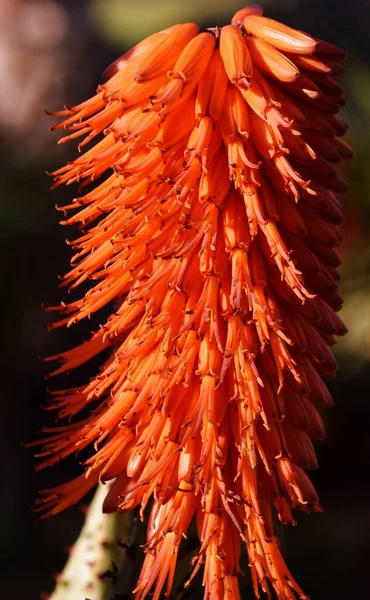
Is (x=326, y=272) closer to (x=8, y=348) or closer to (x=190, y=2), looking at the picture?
(x=8, y=348)

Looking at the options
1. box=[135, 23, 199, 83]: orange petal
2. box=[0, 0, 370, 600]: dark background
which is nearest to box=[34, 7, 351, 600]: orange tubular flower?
box=[135, 23, 199, 83]: orange petal

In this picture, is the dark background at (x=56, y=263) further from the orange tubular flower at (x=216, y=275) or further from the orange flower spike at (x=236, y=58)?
the orange flower spike at (x=236, y=58)

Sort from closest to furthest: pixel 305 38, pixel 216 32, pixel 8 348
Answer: pixel 305 38
pixel 216 32
pixel 8 348

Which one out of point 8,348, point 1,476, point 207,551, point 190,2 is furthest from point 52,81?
point 207,551

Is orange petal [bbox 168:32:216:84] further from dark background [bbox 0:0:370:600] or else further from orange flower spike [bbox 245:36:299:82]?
dark background [bbox 0:0:370:600]

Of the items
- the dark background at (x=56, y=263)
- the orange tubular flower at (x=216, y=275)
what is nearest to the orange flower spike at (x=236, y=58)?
the orange tubular flower at (x=216, y=275)

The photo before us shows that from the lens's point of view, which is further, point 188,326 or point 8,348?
point 8,348

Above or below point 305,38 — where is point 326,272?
below
